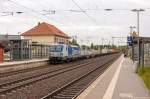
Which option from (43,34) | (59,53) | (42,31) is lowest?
(59,53)

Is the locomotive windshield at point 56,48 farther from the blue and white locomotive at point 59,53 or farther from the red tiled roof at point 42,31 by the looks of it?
the red tiled roof at point 42,31

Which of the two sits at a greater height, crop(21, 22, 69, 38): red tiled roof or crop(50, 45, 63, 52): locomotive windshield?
crop(21, 22, 69, 38): red tiled roof

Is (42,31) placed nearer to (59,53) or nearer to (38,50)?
(38,50)

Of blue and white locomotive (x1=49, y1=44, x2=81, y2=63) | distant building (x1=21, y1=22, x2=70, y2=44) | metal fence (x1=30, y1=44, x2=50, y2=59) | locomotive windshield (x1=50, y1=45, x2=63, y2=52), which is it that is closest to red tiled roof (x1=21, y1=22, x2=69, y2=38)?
distant building (x1=21, y1=22, x2=70, y2=44)

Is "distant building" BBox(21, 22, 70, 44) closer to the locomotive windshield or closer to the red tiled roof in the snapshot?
the red tiled roof

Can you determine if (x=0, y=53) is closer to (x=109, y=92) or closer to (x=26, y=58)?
(x=26, y=58)

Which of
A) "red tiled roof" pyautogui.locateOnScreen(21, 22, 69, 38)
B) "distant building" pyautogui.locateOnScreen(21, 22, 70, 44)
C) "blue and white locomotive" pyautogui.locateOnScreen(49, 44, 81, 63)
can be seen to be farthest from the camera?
"red tiled roof" pyautogui.locateOnScreen(21, 22, 69, 38)

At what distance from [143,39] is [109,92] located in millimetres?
13908

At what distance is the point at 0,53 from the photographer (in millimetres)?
42219

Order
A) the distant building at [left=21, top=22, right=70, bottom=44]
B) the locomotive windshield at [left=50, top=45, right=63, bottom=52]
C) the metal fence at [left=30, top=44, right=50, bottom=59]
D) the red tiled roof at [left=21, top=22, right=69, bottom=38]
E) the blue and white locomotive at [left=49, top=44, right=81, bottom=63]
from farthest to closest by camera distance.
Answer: the red tiled roof at [left=21, top=22, right=69, bottom=38], the distant building at [left=21, top=22, right=70, bottom=44], the metal fence at [left=30, top=44, right=50, bottom=59], the locomotive windshield at [left=50, top=45, right=63, bottom=52], the blue and white locomotive at [left=49, top=44, right=81, bottom=63]

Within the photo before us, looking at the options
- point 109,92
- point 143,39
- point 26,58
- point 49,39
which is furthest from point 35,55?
point 49,39

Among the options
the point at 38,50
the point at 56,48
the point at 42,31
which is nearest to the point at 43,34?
the point at 42,31

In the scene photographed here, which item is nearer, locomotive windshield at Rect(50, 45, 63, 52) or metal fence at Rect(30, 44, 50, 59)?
locomotive windshield at Rect(50, 45, 63, 52)

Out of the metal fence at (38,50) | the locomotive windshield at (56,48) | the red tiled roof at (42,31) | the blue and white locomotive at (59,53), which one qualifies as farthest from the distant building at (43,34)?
the locomotive windshield at (56,48)
